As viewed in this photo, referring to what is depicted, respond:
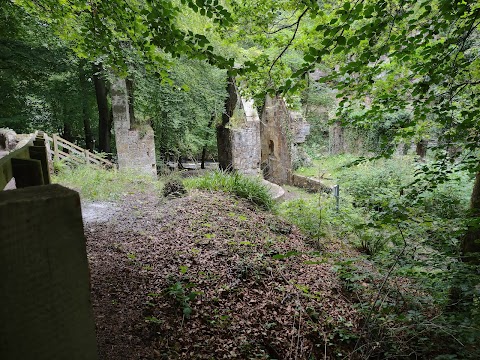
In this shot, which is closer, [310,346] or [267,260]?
[310,346]

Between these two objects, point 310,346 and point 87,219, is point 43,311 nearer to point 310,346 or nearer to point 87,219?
point 310,346

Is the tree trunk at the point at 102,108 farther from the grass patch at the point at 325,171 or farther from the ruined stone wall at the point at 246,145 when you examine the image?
the grass patch at the point at 325,171

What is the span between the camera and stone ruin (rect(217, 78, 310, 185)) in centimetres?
1003

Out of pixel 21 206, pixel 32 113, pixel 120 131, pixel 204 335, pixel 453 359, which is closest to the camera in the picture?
pixel 21 206

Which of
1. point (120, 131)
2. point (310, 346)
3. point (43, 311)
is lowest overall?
point (310, 346)

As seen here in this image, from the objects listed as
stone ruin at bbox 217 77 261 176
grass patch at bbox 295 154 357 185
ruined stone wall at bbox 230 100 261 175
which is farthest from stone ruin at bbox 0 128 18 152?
grass patch at bbox 295 154 357 185

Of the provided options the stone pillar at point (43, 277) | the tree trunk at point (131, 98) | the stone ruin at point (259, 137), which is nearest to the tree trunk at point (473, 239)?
the stone pillar at point (43, 277)

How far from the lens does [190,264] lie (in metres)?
4.03

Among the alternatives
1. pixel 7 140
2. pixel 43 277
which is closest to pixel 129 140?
pixel 7 140

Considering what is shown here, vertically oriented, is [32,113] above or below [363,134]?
above

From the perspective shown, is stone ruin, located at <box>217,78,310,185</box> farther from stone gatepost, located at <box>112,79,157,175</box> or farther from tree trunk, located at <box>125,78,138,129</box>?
tree trunk, located at <box>125,78,138,129</box>

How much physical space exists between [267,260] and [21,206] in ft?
13.6

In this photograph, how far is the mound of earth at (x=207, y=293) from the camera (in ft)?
9.18

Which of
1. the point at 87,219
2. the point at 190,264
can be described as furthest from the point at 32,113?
the point at 190,264
